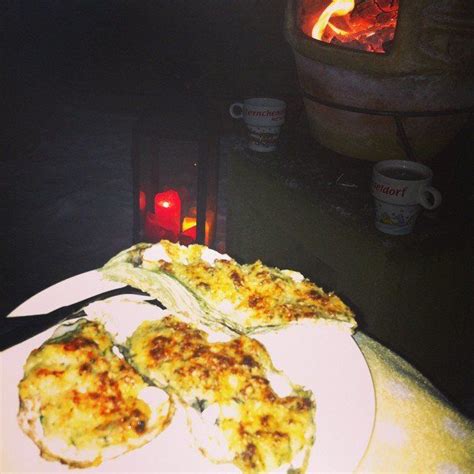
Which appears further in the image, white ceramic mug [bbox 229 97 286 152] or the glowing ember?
white ceramic mug [bbox 229 97 286 152]

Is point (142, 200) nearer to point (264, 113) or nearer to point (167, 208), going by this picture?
point (167, 208)

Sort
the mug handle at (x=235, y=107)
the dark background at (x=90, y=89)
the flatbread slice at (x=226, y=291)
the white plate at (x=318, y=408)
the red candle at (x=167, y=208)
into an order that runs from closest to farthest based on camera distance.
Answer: the white plate at (x=318, y=408) < the flatbread slice at (x=226, y=291) < the mug handle at (x=235, y=107) < the red candle at (x=167, y=208) < the dark background at (x=90, y=89)

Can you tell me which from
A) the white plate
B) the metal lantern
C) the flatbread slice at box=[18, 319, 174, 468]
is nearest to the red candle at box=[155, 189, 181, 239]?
the metal lantern

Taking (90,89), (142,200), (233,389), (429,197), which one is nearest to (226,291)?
(233,389)

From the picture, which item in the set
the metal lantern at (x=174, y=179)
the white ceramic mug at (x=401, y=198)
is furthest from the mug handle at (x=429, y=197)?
the metal lantern at (x=174, y=179)

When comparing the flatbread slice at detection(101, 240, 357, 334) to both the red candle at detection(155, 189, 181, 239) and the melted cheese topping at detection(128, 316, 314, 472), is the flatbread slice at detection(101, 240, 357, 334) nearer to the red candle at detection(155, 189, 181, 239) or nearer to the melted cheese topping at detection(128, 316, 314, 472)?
the melted cheese topping at detection(128, 316, 314, 472)

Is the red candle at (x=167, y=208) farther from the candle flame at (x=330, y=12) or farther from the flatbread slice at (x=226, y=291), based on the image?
the flatbread slice at (x=226, y=291)

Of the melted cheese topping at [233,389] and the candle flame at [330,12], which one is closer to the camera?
the melted cheese topping at [233,389]
